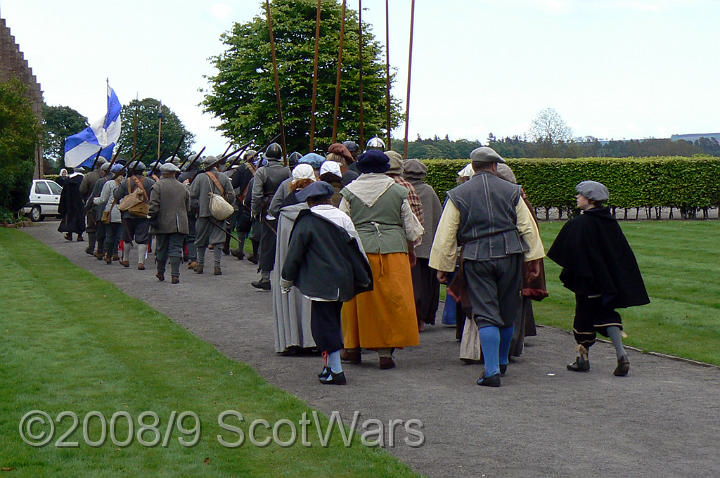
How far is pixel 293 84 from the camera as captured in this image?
50844 millimetres

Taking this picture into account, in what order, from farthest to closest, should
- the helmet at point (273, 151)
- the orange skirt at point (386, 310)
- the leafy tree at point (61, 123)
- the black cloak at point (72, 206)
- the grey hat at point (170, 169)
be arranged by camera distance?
1. the leafy tree at point (61, 123)
2. the black cloak at point (72, 206)
3. the grey hat at point (170, 169)
4. the helmet at point (273, 151)
5. the orange skirt at point (386, 310)

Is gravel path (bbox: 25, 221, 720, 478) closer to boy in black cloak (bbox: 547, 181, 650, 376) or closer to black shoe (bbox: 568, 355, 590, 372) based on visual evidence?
black shoe (bbox: 568, 355, 590, 372)

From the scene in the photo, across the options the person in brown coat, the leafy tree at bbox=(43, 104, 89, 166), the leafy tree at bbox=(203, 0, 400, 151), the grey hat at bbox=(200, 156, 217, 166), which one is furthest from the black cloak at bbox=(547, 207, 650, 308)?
the leafy tree at bbox=(43, 104, 89, 166)

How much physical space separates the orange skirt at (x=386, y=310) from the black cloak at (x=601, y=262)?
137 cm

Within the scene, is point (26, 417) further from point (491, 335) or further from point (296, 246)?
point (491, 335)

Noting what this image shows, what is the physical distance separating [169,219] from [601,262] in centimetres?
884

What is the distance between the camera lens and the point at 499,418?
6543 millimetres

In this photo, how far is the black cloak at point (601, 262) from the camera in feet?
26.1

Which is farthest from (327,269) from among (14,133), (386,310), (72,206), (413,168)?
(14,133)

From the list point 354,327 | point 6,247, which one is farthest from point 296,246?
point 6,247

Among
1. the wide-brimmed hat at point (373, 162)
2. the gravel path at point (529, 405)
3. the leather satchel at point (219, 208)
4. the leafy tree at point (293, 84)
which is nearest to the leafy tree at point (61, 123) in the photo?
the leafy tree at point (293, 84)

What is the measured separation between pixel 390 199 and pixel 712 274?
9.31m

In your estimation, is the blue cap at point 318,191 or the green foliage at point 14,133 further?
the green foliage at point 14,133

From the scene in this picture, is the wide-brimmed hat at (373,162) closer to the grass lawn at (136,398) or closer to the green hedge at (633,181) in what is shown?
the grass lawn at (136,398)
